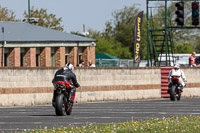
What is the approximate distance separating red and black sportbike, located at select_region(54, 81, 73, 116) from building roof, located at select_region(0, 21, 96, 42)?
95.3 ft

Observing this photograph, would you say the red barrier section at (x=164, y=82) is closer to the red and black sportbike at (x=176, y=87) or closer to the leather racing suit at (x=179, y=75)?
the leather racing suit at (x=179, y=75)

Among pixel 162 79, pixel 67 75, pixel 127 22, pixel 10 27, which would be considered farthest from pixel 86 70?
pixel 127 22

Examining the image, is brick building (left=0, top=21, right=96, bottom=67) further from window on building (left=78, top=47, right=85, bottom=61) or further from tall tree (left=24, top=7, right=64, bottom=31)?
tall tree (left=24, top=7, right=64, bottom=31)

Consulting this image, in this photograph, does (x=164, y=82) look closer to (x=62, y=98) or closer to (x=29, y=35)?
(x=62, y=98)

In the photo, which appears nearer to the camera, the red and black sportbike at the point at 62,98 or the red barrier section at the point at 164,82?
the red and black sportbike at the point at 62,98

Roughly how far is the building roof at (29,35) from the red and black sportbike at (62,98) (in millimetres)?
29040

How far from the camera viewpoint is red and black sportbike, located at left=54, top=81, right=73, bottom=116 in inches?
779

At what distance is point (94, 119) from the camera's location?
18.2 m

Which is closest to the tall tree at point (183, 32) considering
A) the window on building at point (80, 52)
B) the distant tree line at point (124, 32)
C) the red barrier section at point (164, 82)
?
the distant tree line at point (124, 32)

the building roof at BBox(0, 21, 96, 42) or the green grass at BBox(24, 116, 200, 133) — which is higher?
the building roof at BBox(0, 21, 96, 42)

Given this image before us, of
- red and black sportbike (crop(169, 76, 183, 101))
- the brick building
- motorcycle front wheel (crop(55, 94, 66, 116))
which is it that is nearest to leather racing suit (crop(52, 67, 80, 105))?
motorcycle front wheel (crop(55, 94, 66, 116))

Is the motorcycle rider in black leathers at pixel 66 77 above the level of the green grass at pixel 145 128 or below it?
above

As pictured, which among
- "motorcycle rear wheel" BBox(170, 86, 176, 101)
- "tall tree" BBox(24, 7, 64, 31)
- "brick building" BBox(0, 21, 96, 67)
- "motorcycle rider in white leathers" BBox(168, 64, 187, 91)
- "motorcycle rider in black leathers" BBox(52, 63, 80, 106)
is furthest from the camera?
"tall tree" BBox(24, 7, 64, 31)

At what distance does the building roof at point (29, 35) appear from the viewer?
50.4 metres
